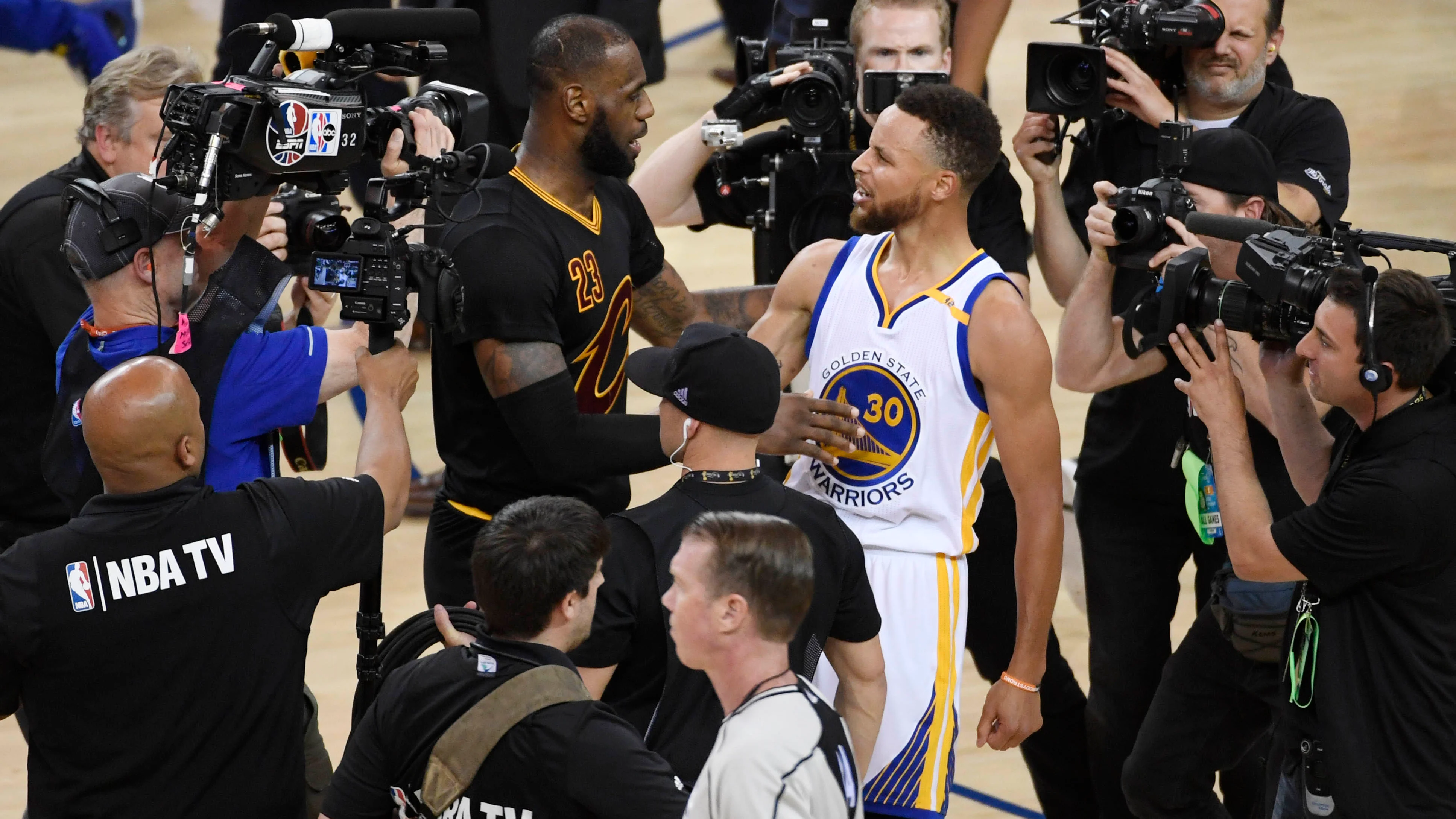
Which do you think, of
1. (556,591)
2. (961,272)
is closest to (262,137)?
(556,591)

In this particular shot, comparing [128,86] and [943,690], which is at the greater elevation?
[128,86]

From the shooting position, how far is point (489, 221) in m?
3.70

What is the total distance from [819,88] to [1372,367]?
1.82m

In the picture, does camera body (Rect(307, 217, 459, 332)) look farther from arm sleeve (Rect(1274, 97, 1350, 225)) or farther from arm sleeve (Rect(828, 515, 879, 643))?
arm sleeve (Rect(1274, 97, 1350, 225))

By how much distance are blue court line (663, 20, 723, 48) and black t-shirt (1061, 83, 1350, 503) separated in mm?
6896

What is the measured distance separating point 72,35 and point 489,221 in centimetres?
413

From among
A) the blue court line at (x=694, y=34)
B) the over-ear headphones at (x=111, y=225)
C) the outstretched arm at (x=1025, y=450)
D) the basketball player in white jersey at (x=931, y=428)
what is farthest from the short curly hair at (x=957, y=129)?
the blue court line at (x=694, y=34)

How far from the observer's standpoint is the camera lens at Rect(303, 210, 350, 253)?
Result: 128 inches

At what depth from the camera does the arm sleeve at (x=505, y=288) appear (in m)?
3.59

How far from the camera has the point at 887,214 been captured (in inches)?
141

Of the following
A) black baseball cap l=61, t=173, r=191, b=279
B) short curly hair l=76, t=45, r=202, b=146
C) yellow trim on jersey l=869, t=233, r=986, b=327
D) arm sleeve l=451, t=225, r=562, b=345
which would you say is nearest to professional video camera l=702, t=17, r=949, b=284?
yellow trim on jersey l=869, t=233, r=986, b=327

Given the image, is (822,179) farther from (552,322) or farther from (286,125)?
(286,125)

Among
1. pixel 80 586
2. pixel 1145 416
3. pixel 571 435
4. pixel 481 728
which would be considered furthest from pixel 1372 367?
pixel 80 586

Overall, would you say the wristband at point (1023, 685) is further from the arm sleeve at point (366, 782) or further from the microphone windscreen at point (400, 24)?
the microphone windscreen at point (400, 24)
